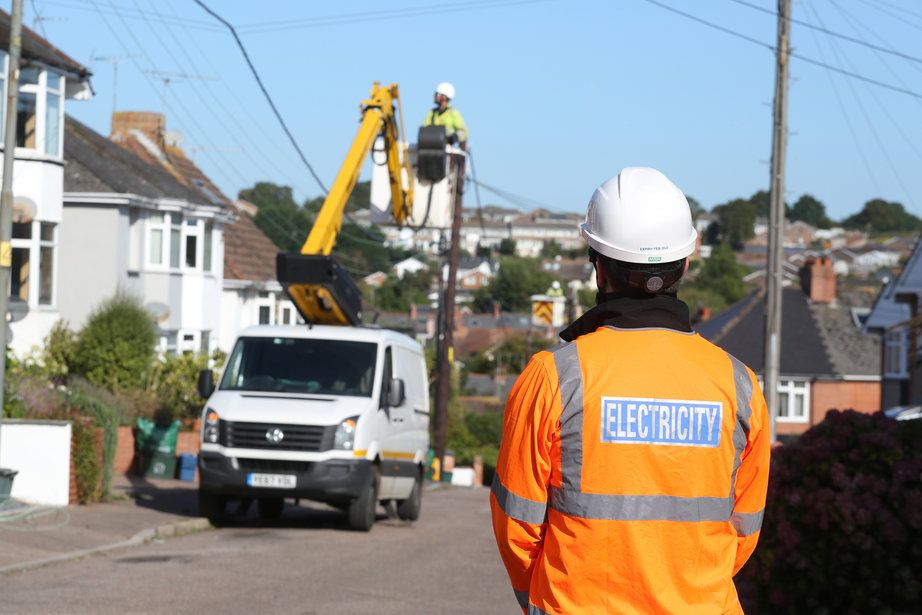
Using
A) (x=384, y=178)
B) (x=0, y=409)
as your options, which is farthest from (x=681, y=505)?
(x=384, y=178)

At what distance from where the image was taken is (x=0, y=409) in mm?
13984

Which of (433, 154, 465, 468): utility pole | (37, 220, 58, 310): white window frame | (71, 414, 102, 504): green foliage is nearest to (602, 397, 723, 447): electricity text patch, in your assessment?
(71, 414, 102, 504): green foliage

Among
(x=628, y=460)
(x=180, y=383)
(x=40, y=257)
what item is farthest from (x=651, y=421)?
(x=40, y=257)

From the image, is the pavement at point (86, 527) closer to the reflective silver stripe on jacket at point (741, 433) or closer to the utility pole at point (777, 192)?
the reflective silver stripe on jacket at point (741, 433)

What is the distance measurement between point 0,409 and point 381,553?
156 inches

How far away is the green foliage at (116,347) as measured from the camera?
27.5m

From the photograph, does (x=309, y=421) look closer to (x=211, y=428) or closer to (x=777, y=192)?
(x=211, y=428)

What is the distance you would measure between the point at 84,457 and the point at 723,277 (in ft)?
404

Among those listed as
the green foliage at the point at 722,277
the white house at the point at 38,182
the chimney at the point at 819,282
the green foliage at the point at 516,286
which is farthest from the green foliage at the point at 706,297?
the white house at the point at 38,182

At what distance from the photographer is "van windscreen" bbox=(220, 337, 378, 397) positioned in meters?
15.8

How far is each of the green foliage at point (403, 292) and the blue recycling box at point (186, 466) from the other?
88.0 meters

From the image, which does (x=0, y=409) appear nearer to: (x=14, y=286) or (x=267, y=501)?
(x=267, y=501)

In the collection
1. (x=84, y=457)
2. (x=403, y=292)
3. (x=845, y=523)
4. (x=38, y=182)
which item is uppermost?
(x=38, y=182)

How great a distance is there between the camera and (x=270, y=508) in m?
17.5
